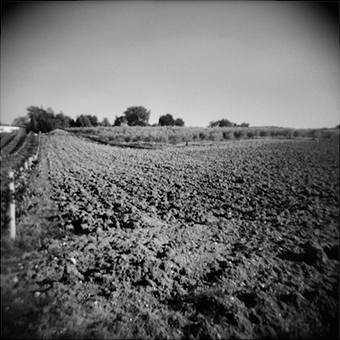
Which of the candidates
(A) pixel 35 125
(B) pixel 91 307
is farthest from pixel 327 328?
(A) pixel 35 125

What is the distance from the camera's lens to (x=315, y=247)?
8.80 ft

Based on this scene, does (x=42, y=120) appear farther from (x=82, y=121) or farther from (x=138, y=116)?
(x=138, y=116)

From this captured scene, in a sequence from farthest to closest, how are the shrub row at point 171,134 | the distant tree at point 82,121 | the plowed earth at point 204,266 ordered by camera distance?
the distant tree at point 82,121
the shrub row at point 171,134
the plowed earth at point 204,266

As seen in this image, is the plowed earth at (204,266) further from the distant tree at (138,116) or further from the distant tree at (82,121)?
the distant tree at (138,116)

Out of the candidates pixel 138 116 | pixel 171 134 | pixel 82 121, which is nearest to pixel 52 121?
pixel 82 121

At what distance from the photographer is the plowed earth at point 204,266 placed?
2.10 meters

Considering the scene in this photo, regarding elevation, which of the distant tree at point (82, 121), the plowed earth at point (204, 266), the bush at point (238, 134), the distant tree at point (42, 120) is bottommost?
the plowed earth at point (204, 266)

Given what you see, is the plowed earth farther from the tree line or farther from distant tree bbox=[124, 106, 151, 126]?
distant tree bbox=[124, 106, 151, 126]

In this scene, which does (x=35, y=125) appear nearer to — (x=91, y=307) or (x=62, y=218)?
(x=62, y=218)

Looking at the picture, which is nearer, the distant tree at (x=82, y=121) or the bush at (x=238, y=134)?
the bush at (x=238, y=134)

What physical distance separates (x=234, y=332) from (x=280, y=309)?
69cm

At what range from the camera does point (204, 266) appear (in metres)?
3.04

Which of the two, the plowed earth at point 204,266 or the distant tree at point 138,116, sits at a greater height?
the distant tree at point 138,116

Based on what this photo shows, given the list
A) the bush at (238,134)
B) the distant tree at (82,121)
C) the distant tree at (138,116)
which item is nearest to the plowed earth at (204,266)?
the bush at (238,134)
